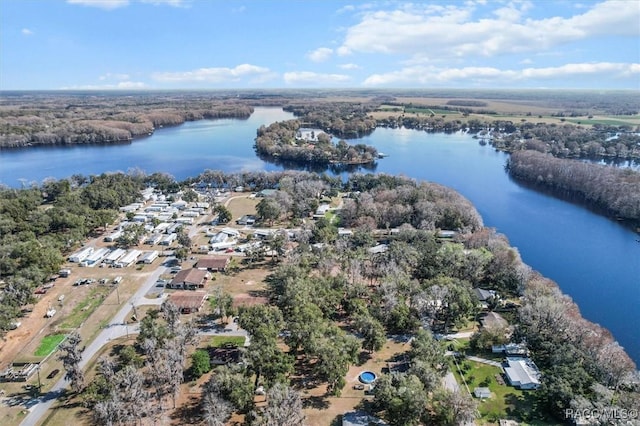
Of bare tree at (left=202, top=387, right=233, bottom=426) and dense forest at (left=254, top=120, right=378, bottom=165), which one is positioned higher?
dense forest at (left=254, top=120, right=378, bottom=165)

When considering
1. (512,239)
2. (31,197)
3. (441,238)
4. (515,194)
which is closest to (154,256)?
(31,197)

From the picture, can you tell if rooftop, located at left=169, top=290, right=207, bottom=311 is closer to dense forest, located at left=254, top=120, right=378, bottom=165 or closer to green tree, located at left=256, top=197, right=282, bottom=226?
green tree, located at left=256, top=197, right=282, bottom=226

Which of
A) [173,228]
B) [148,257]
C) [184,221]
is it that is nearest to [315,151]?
[184,221]

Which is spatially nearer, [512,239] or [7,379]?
[7,379]

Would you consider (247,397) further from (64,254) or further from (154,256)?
(64,254)

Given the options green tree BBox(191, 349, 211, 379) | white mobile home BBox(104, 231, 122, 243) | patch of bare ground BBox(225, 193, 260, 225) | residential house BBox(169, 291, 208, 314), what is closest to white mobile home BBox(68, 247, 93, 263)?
white mobile home BBox(104, 231, 122, 243)

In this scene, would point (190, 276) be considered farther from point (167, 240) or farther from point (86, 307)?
point (167, 240)
